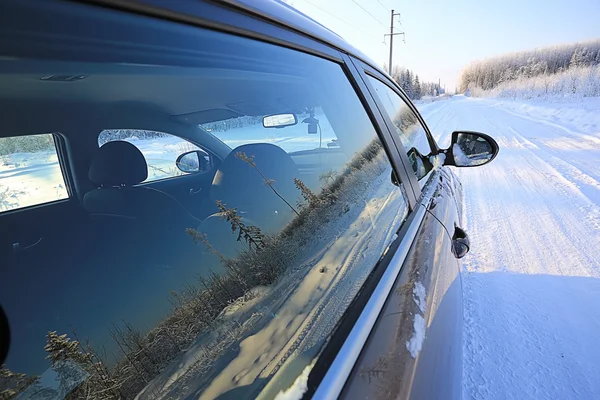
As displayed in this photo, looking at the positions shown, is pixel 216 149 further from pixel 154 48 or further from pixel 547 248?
pixel 547 248

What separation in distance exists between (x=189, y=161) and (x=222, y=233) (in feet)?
5.44

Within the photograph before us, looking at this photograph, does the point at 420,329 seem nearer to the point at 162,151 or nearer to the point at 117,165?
the point at 117,165

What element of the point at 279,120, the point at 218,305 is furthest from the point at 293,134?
the point at 218,305

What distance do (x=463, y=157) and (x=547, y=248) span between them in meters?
2.03

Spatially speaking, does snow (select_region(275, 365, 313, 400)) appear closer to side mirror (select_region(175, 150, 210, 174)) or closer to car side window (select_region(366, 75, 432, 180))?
car side window (select_region(366, 75, 432, 180))

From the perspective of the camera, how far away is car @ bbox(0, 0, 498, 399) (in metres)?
0.57

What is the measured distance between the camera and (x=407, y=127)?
234cm

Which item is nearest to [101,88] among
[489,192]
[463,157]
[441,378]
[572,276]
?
[441,378]

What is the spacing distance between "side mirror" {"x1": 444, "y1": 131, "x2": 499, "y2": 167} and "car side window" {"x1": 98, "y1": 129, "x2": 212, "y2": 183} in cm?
162

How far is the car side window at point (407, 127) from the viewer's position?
1865 millimetres

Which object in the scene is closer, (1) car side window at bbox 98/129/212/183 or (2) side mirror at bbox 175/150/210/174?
(1) car side window at bbox 98/129/212/183

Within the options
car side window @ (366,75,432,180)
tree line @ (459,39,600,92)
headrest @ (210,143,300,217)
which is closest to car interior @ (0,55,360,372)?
headrest @ (210,143,300,217)

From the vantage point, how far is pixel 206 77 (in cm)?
133

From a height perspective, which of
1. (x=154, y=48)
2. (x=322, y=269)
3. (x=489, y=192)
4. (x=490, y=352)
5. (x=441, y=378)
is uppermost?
(x=154, y=48)
